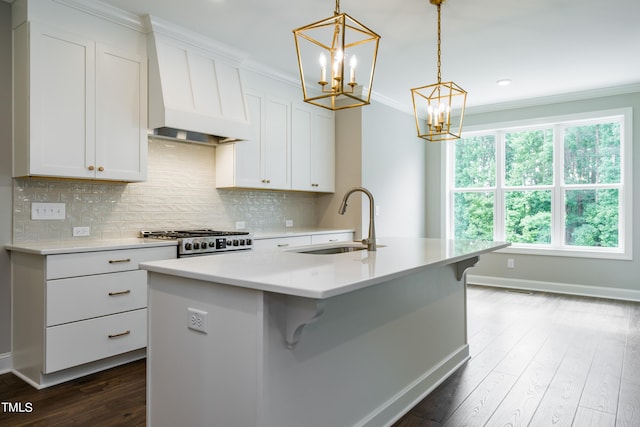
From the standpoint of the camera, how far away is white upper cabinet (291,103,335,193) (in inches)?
187

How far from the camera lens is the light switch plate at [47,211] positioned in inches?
117

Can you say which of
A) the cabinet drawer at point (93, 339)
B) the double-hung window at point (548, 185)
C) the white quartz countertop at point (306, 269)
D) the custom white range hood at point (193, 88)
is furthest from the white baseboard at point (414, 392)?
the double-hung window at point (548, 185)

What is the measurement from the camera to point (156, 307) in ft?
6.01

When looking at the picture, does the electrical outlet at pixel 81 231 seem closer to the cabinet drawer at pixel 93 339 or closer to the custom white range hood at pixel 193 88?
the cabinet drawer at pixel 93 339

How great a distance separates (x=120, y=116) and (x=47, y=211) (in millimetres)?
842

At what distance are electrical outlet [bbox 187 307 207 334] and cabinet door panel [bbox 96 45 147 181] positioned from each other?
184 centimetres

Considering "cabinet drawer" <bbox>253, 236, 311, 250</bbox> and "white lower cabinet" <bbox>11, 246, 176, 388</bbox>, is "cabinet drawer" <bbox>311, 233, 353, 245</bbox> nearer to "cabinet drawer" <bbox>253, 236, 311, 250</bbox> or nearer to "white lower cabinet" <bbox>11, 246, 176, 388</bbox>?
"cabinet drawer" <bbox>253, 236, 311, 250</bbox>

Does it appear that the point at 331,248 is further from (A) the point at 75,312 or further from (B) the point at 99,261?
(A) the point at 75,312

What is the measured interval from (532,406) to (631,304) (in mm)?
3385

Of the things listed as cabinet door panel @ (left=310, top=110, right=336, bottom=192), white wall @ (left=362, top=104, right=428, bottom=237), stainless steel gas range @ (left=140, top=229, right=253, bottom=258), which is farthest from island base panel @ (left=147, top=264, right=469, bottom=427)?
white wall @ (left=362, top=104, right=428, bottom=237)

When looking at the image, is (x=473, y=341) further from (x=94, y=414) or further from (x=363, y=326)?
(x=94, y=414)

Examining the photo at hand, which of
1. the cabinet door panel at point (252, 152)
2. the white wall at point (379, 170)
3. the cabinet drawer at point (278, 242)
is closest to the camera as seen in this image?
the cabinet drawer at point (278, 242)

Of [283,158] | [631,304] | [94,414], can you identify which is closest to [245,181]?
[283,158]

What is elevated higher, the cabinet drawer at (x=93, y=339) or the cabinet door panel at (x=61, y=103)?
the cabinet door panel at (x=61, y=103)
